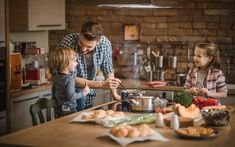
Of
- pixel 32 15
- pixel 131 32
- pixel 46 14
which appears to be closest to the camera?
pixel 32 15

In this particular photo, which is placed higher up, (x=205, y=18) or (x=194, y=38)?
(x=205, y=18)

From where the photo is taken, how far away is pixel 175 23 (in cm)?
646

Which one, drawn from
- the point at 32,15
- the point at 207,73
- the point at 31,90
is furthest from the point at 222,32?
the point at 31,90

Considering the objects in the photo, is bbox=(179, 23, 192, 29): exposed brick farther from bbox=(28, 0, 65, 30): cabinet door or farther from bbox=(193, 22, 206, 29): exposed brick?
bbox=(28, 0, 65, 30): cabinet door

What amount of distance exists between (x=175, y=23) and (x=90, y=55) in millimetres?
1999

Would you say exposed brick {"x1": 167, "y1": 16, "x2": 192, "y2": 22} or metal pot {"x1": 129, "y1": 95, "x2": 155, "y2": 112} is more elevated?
exposed brick {"x1": 167, "y1": 16, "x2": 192, "y2": 22}

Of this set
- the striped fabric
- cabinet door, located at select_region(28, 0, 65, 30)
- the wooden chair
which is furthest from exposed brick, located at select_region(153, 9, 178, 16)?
the wooden chair

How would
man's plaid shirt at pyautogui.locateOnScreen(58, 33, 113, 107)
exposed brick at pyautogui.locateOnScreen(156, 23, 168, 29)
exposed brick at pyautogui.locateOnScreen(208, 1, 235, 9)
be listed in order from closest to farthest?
man's plaid shirt at pyautogui.locateOnScreen(58, 33, 113, 107), exposed brick at pyautogui.locateOnScreen(208, 1, 235, 9), exposed brick at pyautogui.locateOnScreen(156, 23, 168, 29)

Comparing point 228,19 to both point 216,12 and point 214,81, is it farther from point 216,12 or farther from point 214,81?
point 214,81

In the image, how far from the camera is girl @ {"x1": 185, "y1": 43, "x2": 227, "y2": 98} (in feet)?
15.9

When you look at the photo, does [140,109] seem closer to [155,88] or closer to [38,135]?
[38,135]

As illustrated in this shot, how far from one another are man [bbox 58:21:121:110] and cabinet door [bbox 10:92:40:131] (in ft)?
3.43

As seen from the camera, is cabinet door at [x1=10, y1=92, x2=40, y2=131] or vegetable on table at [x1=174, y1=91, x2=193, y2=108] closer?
vegetable on table at [x1=174, y1=91, x2=193, y2=108]

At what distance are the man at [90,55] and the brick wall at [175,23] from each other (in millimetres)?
1388
